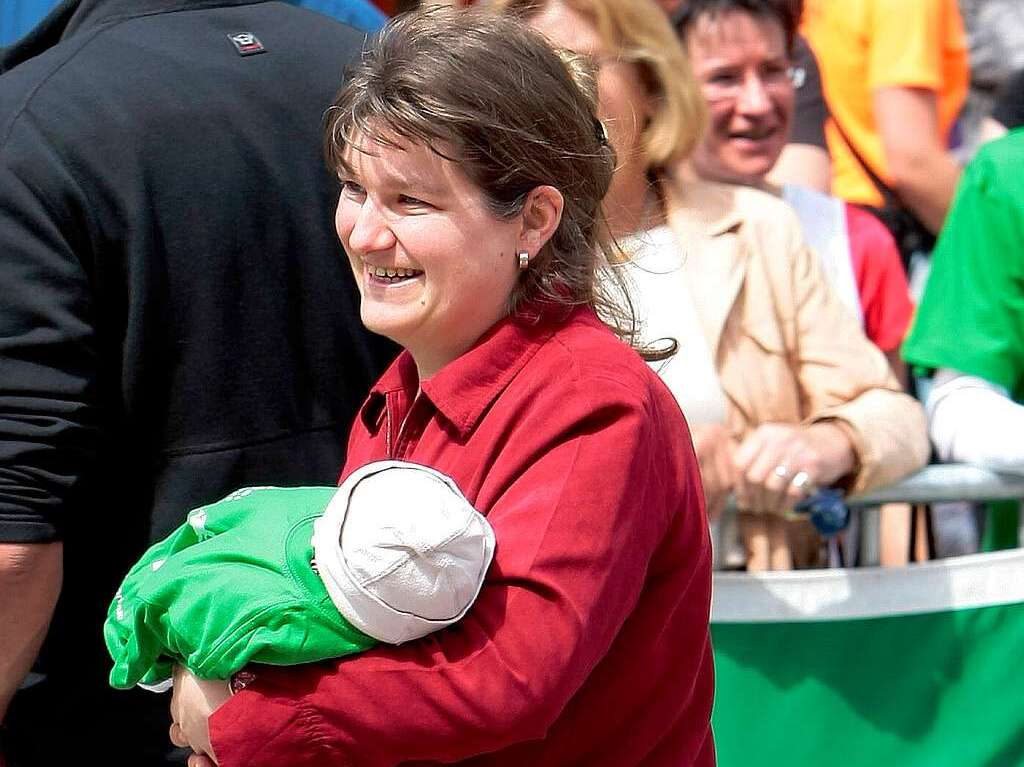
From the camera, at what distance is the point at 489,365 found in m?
1.63

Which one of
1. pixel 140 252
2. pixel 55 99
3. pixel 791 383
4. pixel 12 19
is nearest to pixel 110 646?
pixel 140 252

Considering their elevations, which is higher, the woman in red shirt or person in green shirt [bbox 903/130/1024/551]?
the woman in red shirt

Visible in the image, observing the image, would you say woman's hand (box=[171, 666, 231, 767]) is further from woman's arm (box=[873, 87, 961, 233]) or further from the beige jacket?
woman's arm (box=[873, 87, 961, 233])

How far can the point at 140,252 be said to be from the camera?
204 centimetres

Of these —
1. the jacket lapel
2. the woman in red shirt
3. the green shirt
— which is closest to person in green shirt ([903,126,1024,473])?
the green shirt

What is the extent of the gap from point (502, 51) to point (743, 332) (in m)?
1.38

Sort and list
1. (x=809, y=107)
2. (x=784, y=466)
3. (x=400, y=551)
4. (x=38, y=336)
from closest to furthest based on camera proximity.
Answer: (x=400, y=551) < (x=38, y=336) < (x=784, y=466) < (x=809, y=107)

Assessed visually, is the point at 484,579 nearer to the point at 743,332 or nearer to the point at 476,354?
the point at 476,354

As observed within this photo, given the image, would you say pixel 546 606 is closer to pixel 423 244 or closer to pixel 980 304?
pixel 423 244

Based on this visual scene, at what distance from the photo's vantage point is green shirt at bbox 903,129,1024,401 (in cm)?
297

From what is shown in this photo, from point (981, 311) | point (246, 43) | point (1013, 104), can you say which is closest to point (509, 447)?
point (246, 43)

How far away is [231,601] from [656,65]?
67.0 inches

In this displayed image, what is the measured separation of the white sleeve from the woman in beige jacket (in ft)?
0.20

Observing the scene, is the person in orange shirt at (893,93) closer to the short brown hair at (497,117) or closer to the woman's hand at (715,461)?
the woman's hand at (715,461)
